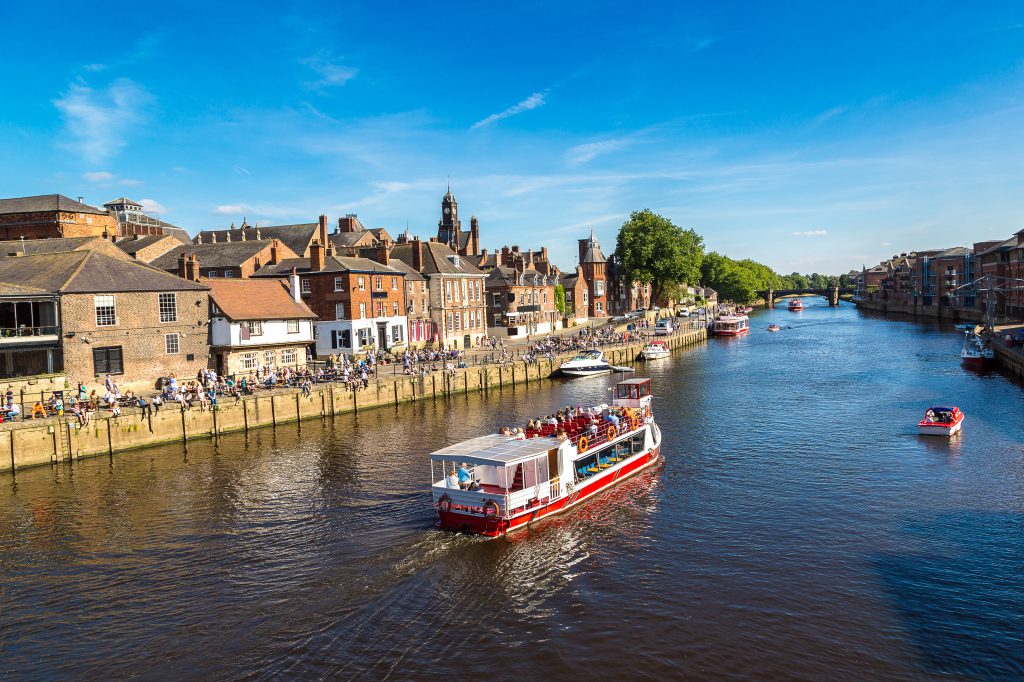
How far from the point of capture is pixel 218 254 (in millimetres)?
81500

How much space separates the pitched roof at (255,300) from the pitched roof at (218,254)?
52.0 feet

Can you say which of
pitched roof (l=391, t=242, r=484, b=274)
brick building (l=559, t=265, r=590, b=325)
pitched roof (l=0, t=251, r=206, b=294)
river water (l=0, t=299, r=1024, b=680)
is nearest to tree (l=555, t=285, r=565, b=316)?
brick building (l=559, t=265, r=590, b=325)

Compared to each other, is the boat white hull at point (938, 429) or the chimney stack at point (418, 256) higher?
the chimney stack at point (418, 256)

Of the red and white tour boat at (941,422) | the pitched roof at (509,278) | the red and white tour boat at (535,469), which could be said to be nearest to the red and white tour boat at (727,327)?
the pitched roof at (509,278)

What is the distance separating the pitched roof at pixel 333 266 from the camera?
2840 inches

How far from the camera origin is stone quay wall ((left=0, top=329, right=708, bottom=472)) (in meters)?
39.3

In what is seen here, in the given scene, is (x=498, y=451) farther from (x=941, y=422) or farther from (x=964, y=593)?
(x=941, y=422)

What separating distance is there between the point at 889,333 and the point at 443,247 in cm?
8017

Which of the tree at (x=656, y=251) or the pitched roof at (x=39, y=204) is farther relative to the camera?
the tree at (x=656, y=251)

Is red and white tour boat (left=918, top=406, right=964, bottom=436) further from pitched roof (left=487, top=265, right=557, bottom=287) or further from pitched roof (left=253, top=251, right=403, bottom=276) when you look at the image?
pitched roof (left=487, top=265, right=557, bottom=287)

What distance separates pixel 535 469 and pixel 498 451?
177cm

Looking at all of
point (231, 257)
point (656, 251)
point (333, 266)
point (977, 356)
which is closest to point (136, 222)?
point (231, 257)

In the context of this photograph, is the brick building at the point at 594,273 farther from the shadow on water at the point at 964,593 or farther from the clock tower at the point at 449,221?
the shadow on water at the point at 964,593

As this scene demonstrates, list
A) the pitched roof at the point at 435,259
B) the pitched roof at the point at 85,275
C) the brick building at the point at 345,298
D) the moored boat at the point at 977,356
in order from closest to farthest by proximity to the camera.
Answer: the pitched roof at the point at 85,275, the brick building at the point at 345,298, the moored boat at the point at 977,356, the pitched roof at the point at 435,259
